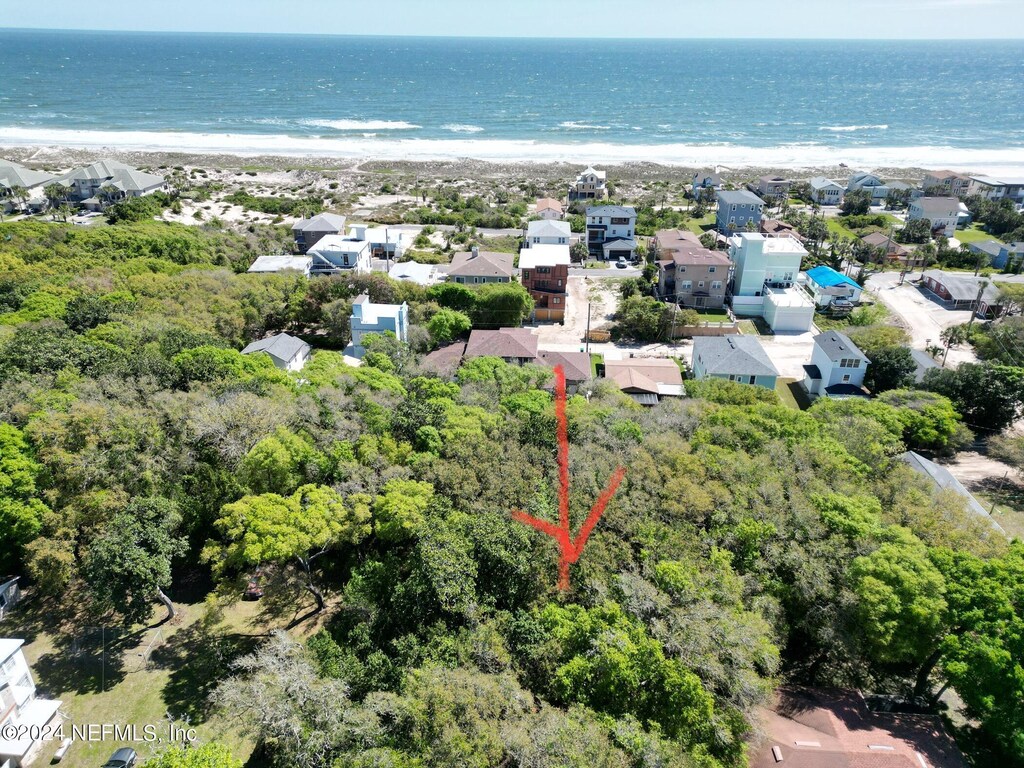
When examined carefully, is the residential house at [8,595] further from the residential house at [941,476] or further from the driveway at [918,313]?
the driveway at [918,313]

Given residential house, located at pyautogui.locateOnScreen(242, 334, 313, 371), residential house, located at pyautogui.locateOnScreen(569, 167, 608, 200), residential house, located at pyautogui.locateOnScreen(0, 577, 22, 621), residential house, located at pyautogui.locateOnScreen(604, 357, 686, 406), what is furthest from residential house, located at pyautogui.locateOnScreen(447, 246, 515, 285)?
residential house, located at pyautogui.locateOnScreen(569, 167, 608, 200)

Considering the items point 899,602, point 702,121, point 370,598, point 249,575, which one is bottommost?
point 249,575

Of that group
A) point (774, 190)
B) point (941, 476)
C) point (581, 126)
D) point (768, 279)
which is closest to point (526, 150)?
point (581, 126)

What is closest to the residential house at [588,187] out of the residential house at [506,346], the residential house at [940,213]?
the residential house at [940,213]

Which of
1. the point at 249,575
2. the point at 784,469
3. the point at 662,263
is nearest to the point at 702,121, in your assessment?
the point at 662,263

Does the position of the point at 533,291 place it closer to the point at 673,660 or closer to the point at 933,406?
the point at 933,406
